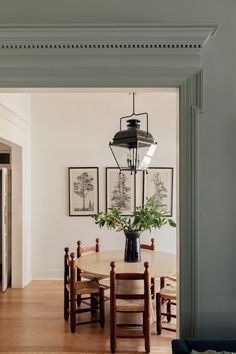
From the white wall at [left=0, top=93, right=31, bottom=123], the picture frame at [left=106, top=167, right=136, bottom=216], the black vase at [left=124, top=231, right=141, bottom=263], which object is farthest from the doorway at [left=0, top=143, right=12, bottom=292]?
the black vase at [left=124, top=231, right=141, bottom=263]

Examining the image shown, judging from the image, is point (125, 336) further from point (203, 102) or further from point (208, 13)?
point (208, 13)

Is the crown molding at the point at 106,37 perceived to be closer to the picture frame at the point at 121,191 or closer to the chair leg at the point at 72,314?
the chair leg at the point at 72,314

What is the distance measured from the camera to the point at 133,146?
3170 millimetres

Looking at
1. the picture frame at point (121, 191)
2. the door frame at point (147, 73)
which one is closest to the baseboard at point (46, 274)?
the picture frame at point (121, 191)

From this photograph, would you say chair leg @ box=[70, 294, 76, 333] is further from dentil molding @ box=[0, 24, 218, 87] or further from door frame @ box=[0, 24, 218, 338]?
dentil molding @ box=[0, 24, 218, 87]

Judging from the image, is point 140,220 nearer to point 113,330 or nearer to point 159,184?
point 113,330

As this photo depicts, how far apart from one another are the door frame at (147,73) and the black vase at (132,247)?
82.9 inches

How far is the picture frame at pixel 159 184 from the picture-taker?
19.0 feet

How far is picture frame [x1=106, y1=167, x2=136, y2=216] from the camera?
19.0 feet

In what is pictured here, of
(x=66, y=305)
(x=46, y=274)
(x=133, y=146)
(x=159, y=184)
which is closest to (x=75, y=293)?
(x=66, y=305)

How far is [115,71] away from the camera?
1.85 meters

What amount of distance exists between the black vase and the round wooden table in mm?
72

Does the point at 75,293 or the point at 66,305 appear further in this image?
the point at 66,305

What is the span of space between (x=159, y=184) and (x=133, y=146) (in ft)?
8.95
